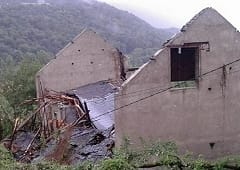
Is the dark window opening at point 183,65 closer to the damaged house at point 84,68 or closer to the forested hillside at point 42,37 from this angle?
the damaged house at point 84,68

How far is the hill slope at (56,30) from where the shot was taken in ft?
178

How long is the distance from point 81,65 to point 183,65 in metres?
7.38

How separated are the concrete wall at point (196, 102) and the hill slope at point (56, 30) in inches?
1029

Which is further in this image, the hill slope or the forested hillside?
the hill slope

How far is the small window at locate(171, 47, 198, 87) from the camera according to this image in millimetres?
14219

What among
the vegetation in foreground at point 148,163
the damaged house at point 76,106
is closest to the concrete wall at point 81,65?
the damaged house at point 76,106

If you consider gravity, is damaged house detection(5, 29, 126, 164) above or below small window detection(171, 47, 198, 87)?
below

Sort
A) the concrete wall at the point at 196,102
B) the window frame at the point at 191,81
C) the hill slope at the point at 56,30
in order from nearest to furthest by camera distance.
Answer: the concrete wall at the point at 196,102 < the window frame at the point at 191,81 < the hill slope at the point at 56,30

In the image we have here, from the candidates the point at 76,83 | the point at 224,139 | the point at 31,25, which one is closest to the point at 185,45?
the point at 224,139

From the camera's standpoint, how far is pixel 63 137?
15.3 meters

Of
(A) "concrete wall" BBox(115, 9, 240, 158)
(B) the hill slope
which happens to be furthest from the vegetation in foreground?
(B) the hill slope

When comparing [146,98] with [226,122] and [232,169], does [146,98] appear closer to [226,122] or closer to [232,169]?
[226,122]

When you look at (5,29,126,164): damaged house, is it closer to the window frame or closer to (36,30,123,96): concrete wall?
(36,30,123,96): concrete wall

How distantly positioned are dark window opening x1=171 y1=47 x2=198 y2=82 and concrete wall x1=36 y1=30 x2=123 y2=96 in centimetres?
714
